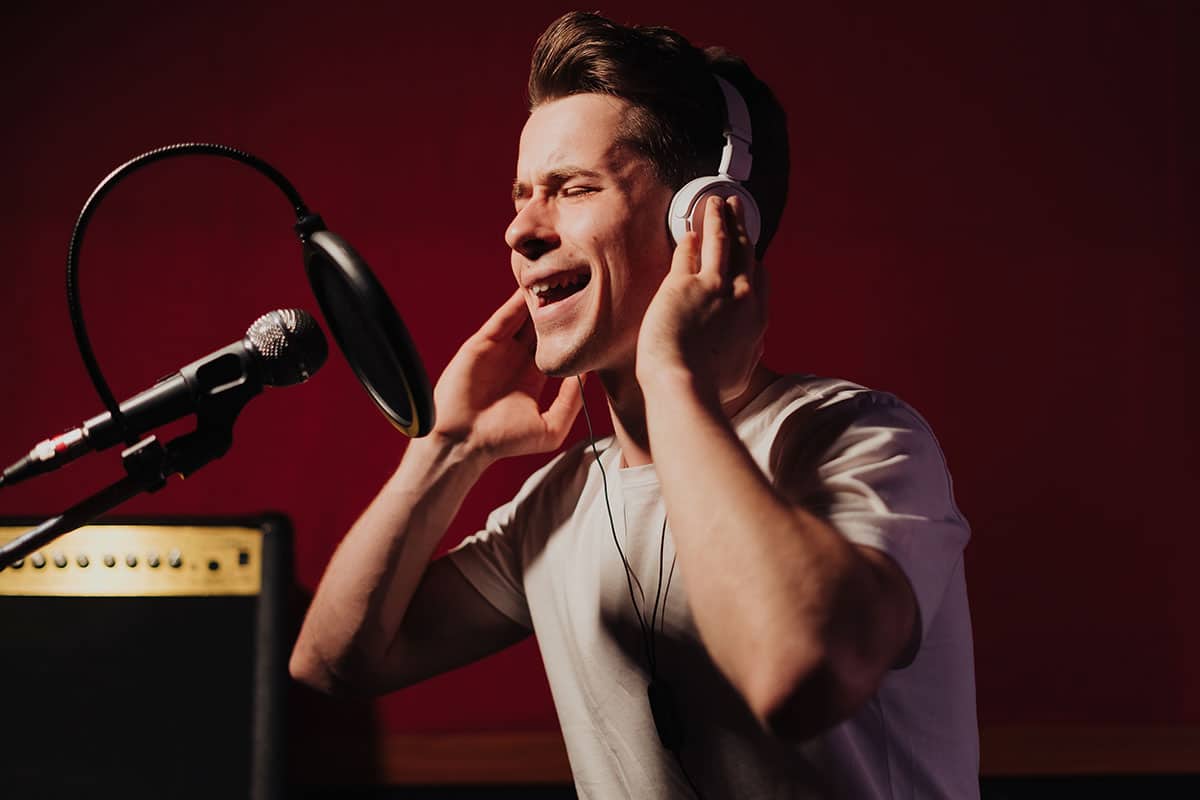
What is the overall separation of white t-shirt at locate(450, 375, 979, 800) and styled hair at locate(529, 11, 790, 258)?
0.30m

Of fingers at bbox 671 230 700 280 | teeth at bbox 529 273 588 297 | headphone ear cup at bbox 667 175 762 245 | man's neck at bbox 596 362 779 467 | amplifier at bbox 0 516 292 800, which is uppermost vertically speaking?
headphone ear cup at bbox 667 175 762 245

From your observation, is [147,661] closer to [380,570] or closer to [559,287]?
[380,570]

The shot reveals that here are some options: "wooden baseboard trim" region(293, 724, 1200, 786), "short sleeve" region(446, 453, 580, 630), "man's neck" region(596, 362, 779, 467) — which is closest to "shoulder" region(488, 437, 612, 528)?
"short sleeve" region(446, 453, 580, 630)

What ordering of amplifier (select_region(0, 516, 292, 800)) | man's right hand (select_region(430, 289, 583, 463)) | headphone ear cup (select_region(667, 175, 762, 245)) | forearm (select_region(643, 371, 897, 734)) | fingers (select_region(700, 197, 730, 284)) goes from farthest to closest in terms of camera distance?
amplifier (select_region(0, 516, 292, 800)) < man's right hand (select_region(430, 289, 583, 463)) < headphone ear cup (select_region(667, 175, 762, 245)) < fingers (select_region(700, 197, 730, 284)) < forearm (select_region(643, 371, 897, 734))

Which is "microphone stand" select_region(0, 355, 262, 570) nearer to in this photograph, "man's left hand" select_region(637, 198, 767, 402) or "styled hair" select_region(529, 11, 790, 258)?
"man's left hand" select_region(637, 198, 767, 402)

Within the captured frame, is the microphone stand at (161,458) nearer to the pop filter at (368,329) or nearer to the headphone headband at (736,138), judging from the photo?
the pop filter at (368,329)

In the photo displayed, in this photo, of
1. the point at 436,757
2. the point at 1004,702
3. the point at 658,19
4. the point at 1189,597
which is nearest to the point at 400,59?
the point at 658,19

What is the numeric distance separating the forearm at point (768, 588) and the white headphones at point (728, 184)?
1.13ft

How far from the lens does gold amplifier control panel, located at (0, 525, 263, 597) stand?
157cm

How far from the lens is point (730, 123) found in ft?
3.82

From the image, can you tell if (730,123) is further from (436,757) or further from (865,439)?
(436,757)

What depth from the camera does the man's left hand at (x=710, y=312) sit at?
90 cm

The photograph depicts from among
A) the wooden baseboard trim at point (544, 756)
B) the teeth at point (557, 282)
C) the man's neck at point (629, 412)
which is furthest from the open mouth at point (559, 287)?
the wooden baseboard trim at point (544, 756)

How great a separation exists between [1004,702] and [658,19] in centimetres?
152
